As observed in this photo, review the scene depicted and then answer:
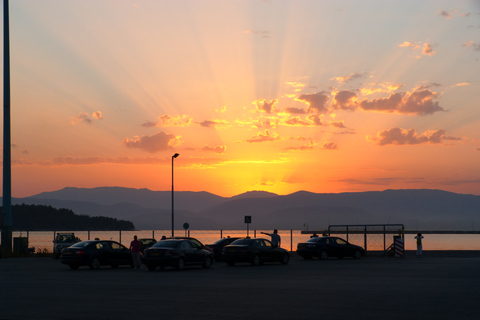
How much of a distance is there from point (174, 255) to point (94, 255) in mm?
4423

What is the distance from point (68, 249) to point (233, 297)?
18.5 meters

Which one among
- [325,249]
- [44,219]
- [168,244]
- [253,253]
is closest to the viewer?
[168,244]

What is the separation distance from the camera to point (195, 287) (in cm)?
2158

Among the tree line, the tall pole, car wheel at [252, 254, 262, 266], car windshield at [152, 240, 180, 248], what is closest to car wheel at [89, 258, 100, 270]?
car windshield at [152, 240, 180, 248]

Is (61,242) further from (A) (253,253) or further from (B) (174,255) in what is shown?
(B) (174,255)

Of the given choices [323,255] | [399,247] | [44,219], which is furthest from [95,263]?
[44,219]

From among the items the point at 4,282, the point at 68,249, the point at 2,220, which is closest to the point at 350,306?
the point at 4,282

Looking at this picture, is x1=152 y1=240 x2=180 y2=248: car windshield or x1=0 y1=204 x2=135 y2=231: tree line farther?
x1=0 y1=204 x2=135 y2=231: tree line

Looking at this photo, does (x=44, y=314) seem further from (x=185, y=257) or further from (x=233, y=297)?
(x=185, y=257)

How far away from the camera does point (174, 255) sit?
109ft

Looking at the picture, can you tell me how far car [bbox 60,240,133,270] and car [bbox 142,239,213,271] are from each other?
8.23 feet

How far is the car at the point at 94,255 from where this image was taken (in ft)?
113

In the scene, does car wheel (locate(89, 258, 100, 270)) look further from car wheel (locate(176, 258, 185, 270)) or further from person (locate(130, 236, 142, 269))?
car wheel (locate(176, 258, 185, 270))

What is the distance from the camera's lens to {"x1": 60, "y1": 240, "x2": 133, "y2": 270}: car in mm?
34406
